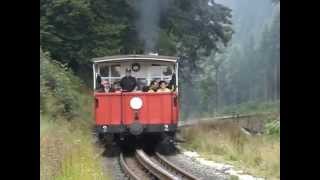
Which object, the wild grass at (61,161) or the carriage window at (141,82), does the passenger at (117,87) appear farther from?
the wild grass at (61,161)

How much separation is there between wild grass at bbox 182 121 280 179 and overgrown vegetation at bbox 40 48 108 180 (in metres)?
2.42

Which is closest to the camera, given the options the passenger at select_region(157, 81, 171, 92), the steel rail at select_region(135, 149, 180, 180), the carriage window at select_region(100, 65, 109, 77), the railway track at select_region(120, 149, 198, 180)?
the steel rail at select_region(135, 149, 180, 180)

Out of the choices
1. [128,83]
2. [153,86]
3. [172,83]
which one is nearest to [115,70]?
[128,83]

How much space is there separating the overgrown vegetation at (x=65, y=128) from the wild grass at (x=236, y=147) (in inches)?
95.4

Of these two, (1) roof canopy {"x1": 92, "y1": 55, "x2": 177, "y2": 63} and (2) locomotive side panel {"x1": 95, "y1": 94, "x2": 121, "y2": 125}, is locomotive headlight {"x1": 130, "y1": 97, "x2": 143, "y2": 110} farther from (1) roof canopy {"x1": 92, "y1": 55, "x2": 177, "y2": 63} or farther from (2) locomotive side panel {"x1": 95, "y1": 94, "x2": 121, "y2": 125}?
(1) roof canopy {"x1": 92, "y1": 55, "x2": 177, "y2": 63}

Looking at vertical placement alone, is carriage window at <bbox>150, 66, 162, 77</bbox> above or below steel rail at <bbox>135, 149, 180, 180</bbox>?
above

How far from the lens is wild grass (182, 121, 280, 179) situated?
10.0 metres

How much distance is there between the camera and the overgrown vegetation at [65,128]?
765cm

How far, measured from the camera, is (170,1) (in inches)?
884

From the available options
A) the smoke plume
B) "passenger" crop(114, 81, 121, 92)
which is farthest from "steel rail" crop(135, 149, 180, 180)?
the smoke plume
